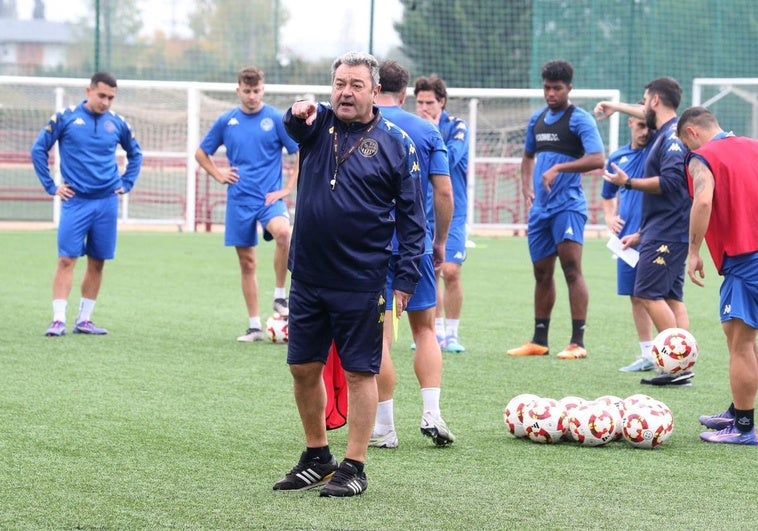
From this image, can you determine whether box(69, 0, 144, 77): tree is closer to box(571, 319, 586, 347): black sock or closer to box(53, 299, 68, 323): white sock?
box(53, 299, 68, 323): white sock

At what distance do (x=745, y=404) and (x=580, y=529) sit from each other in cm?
225

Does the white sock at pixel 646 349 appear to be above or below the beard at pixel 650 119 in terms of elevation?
below

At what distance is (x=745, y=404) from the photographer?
21.9ft

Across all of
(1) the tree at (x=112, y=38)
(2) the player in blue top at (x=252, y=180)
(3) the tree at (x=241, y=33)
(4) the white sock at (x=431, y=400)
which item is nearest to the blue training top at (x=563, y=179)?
(2) the player in blue top at (x=252, y=180)

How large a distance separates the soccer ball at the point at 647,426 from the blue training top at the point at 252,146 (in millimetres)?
4867

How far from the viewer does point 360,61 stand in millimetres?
5359

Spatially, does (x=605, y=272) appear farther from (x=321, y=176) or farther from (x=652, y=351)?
(x=321, y=176)

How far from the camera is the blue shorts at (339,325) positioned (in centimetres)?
532

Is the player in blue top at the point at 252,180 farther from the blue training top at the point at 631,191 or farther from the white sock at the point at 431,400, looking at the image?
the white sock at the point at 431,400

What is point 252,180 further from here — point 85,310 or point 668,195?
point 668,195

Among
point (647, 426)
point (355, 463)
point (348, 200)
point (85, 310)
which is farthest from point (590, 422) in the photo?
point (85, 310)

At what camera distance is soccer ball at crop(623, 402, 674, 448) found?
6438 mm

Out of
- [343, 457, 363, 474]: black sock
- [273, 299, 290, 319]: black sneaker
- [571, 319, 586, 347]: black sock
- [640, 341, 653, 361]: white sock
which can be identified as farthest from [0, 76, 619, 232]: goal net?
[343, 457, 363, 474]: black sock

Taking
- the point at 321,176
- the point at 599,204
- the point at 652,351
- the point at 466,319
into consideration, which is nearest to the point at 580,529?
the point at 321,176
